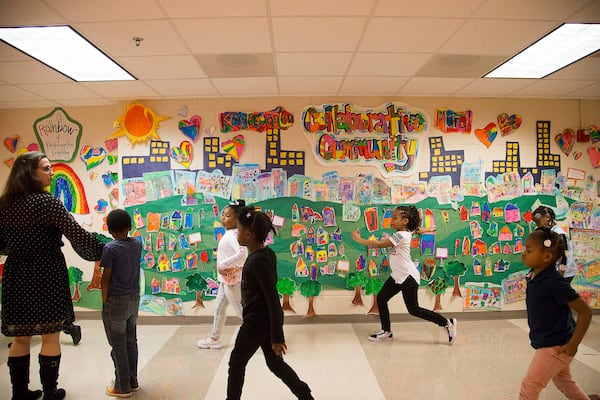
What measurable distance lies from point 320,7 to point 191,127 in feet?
7.79

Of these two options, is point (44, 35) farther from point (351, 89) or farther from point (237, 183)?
point (351, 89)

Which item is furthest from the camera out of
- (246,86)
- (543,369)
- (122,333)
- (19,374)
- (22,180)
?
(246,86)

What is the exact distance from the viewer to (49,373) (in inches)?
92.8

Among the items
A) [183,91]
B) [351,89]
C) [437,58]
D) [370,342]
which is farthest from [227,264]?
[437,58]

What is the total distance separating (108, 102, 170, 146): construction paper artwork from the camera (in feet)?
13.9

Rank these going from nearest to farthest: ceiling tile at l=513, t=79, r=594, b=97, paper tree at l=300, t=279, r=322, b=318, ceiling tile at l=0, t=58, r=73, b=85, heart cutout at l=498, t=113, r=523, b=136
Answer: ceiling tile at l=0, t=58, r=73, b=85 < ceiling tile at l=513, t=79, r=594, b=97 < paper tree at l=300, t=279, r=322, b=318 < heart cutout at l=498, t=113, r=523, b=136

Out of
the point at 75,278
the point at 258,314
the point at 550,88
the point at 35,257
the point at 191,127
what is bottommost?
the point at 75,278

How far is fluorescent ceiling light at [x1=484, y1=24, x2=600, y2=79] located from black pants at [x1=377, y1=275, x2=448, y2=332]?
7.02 feet

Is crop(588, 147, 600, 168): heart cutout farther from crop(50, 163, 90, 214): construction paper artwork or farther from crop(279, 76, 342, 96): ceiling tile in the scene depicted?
crop(50, 163, 90, 214): construction paper artwork

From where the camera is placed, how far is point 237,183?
13.9 feet

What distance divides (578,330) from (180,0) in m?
2.78

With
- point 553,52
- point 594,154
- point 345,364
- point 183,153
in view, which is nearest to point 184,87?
point 183,153

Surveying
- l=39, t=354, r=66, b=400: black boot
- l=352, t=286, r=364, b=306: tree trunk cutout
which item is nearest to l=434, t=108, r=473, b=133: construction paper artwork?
l=352, t=286, r=364, b=306: tree trunk cutout

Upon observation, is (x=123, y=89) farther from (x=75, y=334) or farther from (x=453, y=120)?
(x=453, y=120)
